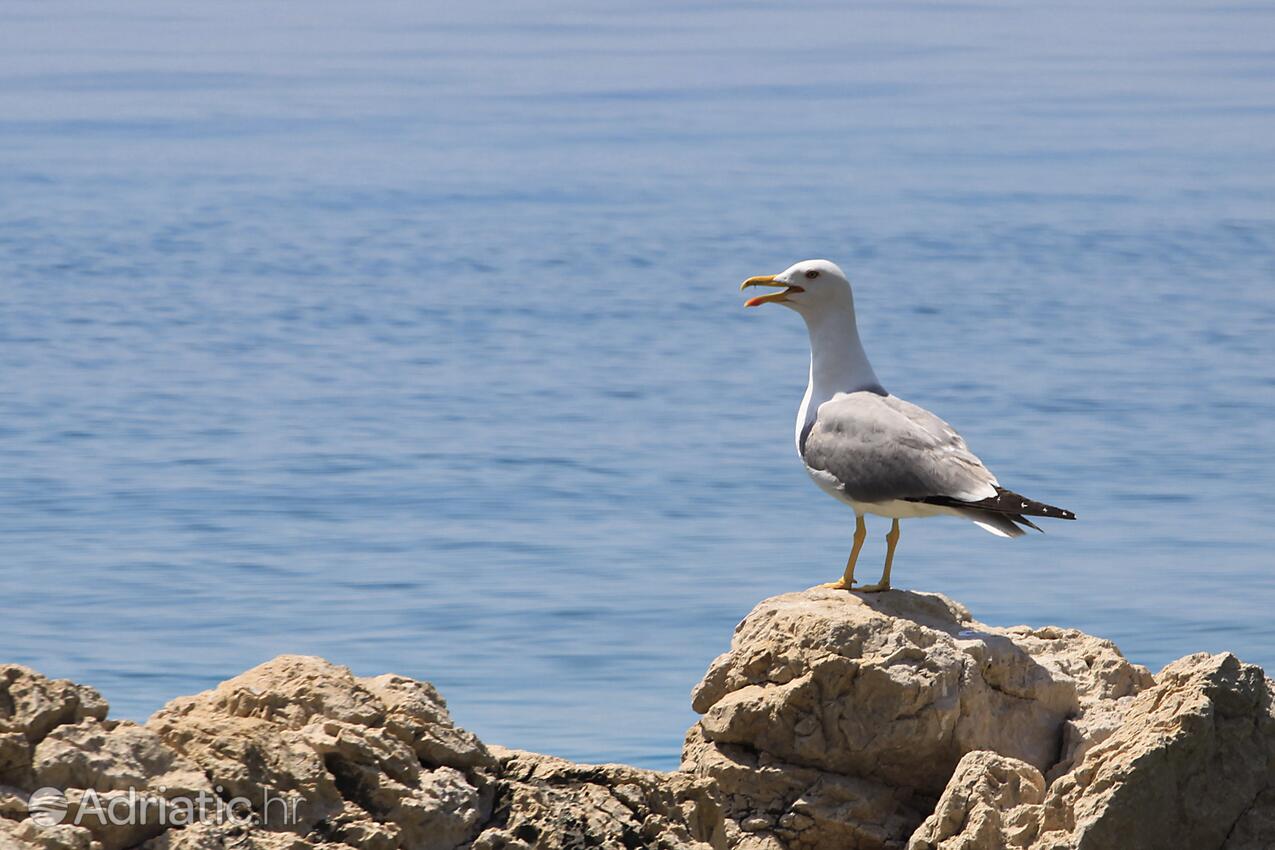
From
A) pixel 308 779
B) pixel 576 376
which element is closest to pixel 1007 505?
pixel 308 779

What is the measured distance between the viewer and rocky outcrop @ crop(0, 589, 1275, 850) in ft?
12.3

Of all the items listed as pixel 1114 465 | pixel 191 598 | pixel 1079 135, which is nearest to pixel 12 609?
pixel 191 598

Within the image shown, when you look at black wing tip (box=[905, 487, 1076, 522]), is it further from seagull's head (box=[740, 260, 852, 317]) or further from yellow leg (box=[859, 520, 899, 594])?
seagull's head (box=[740, 260, 852, 317])

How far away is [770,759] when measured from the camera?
199 inches

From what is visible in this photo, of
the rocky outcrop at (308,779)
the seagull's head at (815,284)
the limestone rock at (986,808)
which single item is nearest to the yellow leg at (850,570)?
the seagull's head at (815,284)

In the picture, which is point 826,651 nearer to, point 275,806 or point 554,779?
point 554,779

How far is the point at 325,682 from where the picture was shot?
4191mm

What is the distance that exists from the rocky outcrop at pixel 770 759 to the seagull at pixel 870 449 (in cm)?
29

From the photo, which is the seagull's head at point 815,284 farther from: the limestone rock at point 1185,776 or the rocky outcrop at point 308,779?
the rocky outcrop at point 308,779

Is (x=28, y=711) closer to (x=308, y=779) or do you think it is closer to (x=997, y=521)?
(x=308, y=779)

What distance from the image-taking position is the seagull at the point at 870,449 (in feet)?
18.4

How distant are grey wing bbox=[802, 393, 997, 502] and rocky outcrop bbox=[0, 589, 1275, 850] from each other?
324mm

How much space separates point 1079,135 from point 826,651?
28.3 m

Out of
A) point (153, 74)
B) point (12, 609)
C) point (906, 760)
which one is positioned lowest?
point (12, 609)
